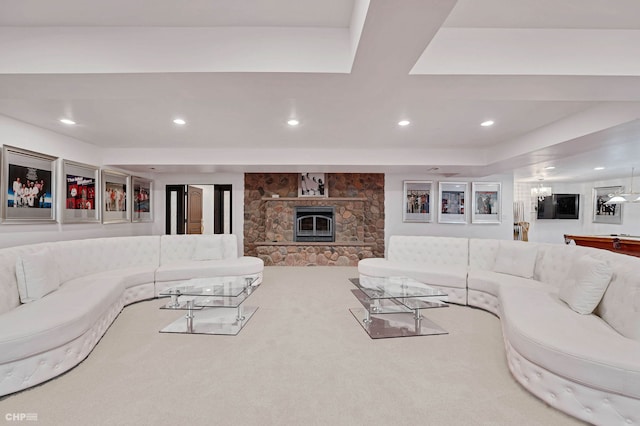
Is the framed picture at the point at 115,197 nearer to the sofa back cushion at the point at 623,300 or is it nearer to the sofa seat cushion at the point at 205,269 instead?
the sofa seat cushion at the point at 205,269

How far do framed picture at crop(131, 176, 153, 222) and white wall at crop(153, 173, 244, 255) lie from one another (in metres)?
0.23

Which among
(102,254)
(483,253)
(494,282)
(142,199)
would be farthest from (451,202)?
(142,199)

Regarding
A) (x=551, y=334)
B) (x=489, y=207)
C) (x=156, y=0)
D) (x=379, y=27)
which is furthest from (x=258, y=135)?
(x=489, y=207)

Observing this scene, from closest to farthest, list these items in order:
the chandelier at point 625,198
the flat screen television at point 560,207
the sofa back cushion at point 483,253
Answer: the sofa back cushion at point 483,253
the chandelier at point 625,198
the flat screen television at point 560,207

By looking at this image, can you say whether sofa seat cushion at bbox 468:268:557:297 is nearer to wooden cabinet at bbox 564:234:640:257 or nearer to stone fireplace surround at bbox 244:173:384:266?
stone fireplace surround at bbox 244:173:384:266

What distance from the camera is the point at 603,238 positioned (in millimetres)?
6004

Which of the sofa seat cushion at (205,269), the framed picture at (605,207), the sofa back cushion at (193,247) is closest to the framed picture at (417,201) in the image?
the sofa seat cushion at (205,269)

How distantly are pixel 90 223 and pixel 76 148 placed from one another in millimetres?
1209

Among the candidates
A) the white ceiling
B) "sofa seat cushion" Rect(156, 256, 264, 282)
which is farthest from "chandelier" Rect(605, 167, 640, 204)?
"sofa seat cushion" Rect(156, 256, 264, 282)

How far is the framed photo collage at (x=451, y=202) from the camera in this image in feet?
22.7

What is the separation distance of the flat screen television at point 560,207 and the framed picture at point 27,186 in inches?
486

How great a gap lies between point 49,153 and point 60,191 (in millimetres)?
540

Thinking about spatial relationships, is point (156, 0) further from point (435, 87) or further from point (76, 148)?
point (76, 148)

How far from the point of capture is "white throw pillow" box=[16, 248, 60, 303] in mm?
2758
